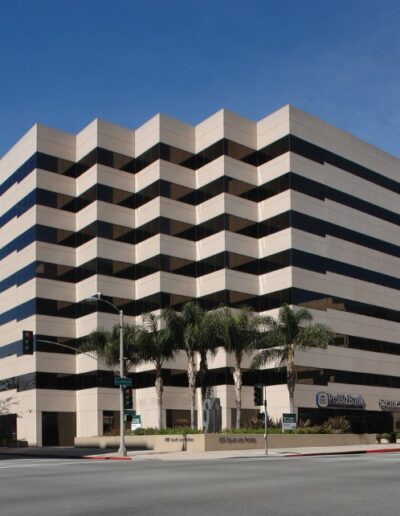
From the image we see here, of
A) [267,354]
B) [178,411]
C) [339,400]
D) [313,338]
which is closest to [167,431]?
[267,354]

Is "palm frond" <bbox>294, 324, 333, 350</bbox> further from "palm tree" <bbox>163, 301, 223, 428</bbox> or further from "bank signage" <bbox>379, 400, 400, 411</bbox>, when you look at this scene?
"bank signage" <bbox>379, 400, 400, 411</bbox>

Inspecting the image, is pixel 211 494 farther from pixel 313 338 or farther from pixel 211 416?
pixel 313 338

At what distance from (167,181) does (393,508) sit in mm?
60014

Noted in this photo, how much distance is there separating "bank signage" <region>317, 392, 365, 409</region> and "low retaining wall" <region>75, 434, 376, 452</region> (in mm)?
9967

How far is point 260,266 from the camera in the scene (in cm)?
6938

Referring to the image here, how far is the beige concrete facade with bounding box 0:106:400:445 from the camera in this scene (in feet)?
221

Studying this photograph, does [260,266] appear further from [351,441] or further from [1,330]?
[1,330]

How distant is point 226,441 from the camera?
150 ft

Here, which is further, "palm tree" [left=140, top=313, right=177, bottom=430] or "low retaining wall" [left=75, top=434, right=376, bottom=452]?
"palm tree" [left=140, top=313, right=177, bottom=430]

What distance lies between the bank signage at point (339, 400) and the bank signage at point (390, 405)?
10.5ft

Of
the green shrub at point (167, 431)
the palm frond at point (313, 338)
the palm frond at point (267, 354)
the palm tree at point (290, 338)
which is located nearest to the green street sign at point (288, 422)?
the green shrub at point (167, 431)

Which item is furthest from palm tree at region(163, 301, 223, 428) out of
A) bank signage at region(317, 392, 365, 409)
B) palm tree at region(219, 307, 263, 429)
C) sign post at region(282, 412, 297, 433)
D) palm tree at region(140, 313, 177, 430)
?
bank signage at region(317, 392, 365, 409)

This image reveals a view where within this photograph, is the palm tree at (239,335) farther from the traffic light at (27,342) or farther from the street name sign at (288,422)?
the traffic light at (27,342)

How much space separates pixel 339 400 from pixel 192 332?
19833 millimetres
